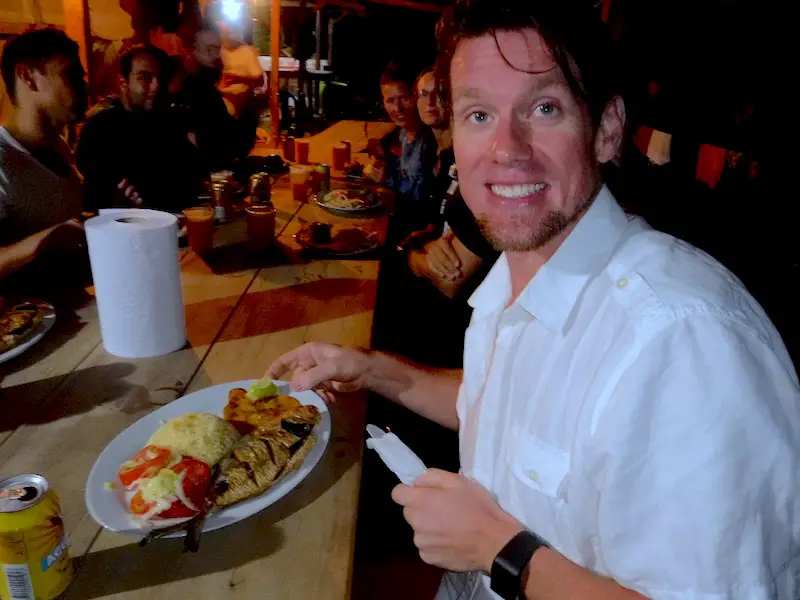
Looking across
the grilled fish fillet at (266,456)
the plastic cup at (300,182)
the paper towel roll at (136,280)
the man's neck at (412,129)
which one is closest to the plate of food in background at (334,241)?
the plastic cup at (300,182)

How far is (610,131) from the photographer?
3.97 ft

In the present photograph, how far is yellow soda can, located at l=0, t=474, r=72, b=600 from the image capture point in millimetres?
752

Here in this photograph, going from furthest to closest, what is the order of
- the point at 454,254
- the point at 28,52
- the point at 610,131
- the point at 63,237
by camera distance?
the point at 28,52, the point at 454,254, the point at 63,237, the point at 610,131

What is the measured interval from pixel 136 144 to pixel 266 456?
329cm

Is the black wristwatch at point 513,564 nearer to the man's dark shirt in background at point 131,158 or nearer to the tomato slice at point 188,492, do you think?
the tomato slice at point 188,492

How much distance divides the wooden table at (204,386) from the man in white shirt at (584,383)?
18cm

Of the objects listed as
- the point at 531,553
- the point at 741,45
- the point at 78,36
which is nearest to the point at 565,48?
the point at 531,553

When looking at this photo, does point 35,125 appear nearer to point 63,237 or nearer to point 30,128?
point 30,128

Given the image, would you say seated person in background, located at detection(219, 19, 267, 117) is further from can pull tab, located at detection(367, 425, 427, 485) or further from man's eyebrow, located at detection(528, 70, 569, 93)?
can pull tab, located at detection(367, 425, 427, 485)

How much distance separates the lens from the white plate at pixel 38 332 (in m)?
1.44

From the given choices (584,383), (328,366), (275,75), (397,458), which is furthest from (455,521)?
(275,75)

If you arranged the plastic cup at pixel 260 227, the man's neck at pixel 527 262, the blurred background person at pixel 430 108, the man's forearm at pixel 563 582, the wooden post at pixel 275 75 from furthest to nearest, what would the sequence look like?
the wooden post at pixel 275 75 < the blurred background person at pixel 430 108 < the plastic cup at pixel 260 227 < the man's neck at pixel 527 262 < the man's forearm at pixel 563 582

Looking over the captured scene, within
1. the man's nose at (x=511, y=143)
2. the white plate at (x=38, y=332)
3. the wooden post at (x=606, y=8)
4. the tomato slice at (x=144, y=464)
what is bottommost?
the white plate at (x=38, y=332)

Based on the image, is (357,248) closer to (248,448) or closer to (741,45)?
(248,448)
